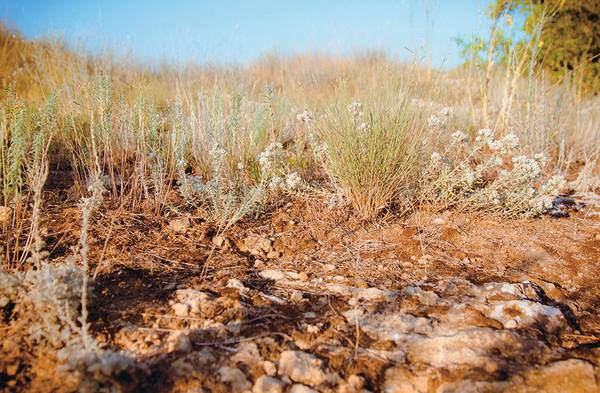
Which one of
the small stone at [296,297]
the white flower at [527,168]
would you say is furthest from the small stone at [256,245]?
the white flower at [527,168]

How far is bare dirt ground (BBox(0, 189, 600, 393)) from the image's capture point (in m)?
1.24

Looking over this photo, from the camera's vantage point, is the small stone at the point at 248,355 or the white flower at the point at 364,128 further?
the white flower at the point at 364,128

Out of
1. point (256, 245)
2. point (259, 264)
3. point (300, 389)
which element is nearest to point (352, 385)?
point (300, 389)

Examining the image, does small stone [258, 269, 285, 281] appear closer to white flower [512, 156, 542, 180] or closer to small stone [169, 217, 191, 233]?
small stone [169, 217, 191, 233]

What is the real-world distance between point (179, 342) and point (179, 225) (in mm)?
1049

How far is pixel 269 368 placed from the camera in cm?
127

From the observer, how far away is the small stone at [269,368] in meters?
1.26

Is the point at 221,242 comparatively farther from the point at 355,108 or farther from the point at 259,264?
the point at 355,108

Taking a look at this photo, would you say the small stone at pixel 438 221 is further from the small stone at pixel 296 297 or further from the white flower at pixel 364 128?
the small stone at pixel 296 297

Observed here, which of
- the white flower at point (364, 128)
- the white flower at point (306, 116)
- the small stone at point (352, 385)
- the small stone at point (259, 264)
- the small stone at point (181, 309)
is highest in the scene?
the white flower at point (306, 116)

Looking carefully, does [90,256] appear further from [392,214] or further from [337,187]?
[392,214]

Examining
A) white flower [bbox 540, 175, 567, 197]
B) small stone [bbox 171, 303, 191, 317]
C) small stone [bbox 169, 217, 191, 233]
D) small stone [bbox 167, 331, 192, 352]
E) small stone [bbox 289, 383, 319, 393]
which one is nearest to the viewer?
small stone [bbox 289, 383, 319, 393]

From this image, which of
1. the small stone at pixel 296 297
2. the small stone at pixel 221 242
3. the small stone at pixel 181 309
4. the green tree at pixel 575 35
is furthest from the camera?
the green tree at pixel 575 35

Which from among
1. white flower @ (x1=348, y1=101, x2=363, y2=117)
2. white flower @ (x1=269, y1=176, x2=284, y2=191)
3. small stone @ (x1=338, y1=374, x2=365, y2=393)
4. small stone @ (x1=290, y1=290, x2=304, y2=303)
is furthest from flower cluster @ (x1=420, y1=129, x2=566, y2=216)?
small stone @ (x1=338, y1=374, x2=365, y2=393)
